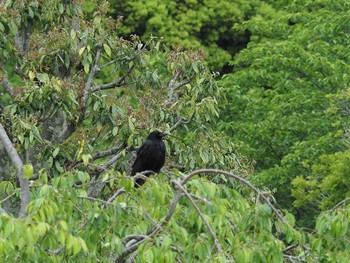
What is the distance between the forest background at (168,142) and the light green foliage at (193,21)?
469 centimetres

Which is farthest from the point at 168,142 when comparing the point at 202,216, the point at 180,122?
the point at 202,216

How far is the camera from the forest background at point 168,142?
6.23 meters

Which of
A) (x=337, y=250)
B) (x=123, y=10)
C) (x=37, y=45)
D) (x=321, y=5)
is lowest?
(x=123, y=10)

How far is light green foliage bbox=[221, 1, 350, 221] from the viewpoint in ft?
57.1

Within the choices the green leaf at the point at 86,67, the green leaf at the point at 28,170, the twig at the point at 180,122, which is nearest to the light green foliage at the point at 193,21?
the twig at the point at 180,122

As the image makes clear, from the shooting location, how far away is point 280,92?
20047mm

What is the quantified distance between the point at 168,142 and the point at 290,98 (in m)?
7.63

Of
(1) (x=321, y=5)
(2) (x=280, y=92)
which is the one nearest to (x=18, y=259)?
(2) (x=280, y=92)

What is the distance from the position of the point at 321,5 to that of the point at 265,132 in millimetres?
5042

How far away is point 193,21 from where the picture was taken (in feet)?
92.9

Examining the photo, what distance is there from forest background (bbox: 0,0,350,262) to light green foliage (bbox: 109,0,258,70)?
4.69 m

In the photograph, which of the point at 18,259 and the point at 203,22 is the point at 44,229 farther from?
the point at 203,22

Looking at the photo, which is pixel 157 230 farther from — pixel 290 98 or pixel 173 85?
pixel 290 98

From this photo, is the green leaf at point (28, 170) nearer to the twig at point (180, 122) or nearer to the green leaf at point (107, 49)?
the green leaf at point (107, 49)
